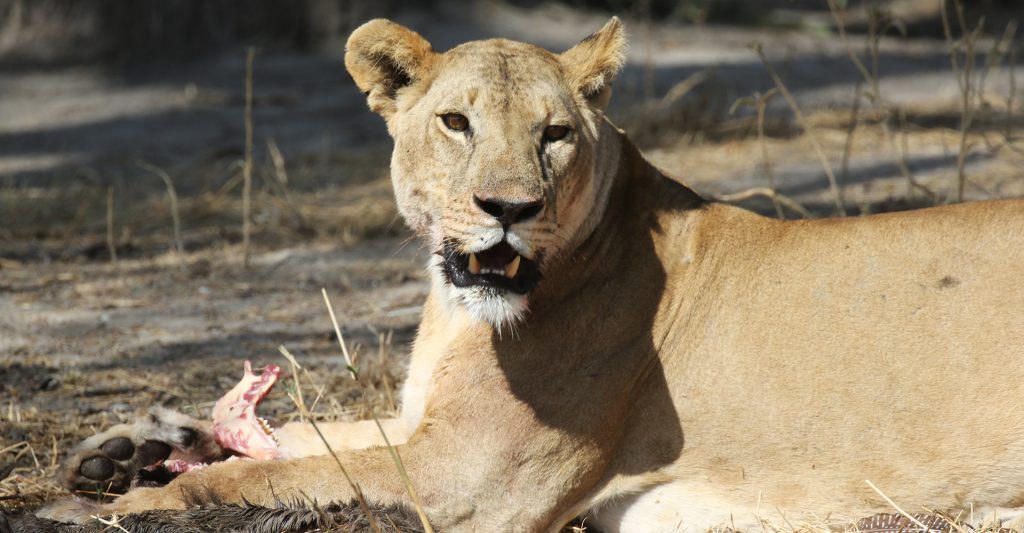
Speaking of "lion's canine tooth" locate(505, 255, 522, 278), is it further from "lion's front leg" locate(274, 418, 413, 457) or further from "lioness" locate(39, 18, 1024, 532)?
"lion's front leg" locate(274, 418, 413, 457)

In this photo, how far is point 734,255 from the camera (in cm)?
332

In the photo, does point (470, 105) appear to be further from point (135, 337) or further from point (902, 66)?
point (902, 66)

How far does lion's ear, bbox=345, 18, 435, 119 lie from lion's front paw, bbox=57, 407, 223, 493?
115 centimetres

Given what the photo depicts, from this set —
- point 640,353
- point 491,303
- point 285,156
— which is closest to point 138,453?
point 491,303

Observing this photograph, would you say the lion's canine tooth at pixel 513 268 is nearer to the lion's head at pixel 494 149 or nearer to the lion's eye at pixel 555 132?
the lion's head at pixel 494 149

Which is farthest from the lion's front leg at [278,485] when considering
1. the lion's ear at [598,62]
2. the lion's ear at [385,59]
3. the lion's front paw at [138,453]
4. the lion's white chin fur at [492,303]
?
the lion's ear at [598,62]

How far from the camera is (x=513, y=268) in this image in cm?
288

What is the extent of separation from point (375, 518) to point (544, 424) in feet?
1.63

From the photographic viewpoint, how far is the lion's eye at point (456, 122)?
10.0ft

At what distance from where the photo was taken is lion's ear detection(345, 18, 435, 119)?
3.27 meters

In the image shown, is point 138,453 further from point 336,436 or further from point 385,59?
point 385,59

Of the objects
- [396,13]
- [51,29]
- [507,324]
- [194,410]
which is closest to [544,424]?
[507,324]

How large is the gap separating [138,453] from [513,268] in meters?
1.35

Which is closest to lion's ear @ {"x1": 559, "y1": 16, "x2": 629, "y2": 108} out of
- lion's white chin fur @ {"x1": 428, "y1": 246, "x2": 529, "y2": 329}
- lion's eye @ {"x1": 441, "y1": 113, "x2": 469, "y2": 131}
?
lion's eye @ {"x1": 441, "y1": 113, "x2": 469, "y2": 131}
